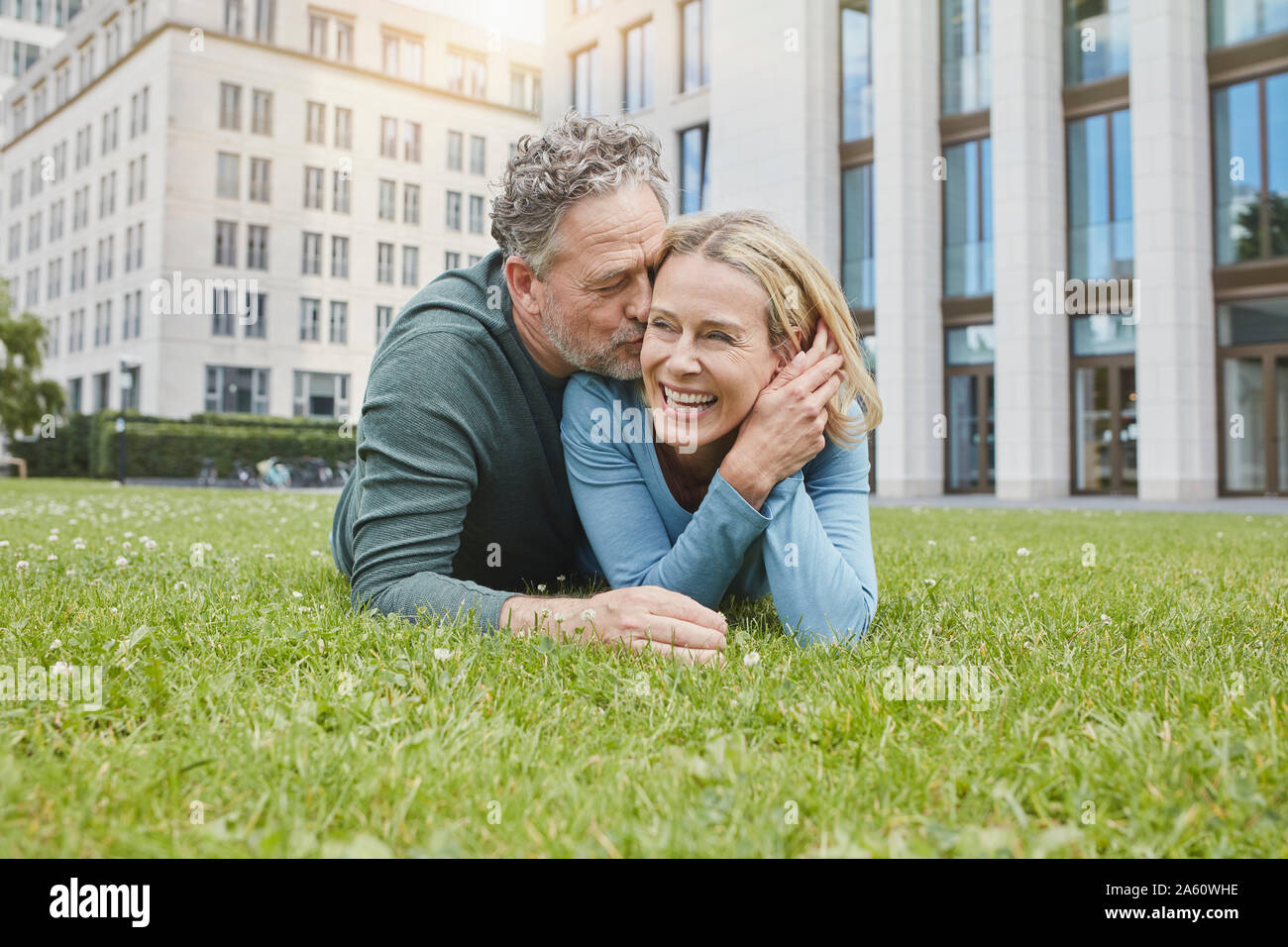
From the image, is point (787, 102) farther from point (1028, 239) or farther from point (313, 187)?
point (313, 187)

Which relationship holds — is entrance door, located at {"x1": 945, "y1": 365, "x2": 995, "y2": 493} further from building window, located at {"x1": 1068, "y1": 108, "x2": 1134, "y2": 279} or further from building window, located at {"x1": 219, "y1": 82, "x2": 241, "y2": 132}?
building window, located at {"x1": 219, "y1": 82, "x2": 241, "y2": 132}

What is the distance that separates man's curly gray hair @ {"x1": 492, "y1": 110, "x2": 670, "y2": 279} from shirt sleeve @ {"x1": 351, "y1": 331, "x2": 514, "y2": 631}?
1.55ft

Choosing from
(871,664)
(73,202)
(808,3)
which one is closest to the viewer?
(871,664)

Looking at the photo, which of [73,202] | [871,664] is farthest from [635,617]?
[73,202]

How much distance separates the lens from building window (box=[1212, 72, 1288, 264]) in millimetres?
17688

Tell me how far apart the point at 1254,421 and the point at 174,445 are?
28.5 meters

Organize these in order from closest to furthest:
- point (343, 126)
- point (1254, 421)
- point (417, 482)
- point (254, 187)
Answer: point (417, 482)
point (1254, 421)
point (254, 187)
point (343, 126)

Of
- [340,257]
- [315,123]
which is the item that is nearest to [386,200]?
[340,257]

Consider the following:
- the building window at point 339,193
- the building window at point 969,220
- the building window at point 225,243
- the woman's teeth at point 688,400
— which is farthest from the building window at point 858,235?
the building window at point 225,243

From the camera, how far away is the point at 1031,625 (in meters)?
3.28

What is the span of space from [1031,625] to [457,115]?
50.4m

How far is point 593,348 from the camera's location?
3.39 meters

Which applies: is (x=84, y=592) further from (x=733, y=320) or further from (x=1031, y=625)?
(x=1031, y=625)

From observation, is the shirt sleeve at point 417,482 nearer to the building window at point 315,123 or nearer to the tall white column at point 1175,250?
the tall white column at point 1175,250
